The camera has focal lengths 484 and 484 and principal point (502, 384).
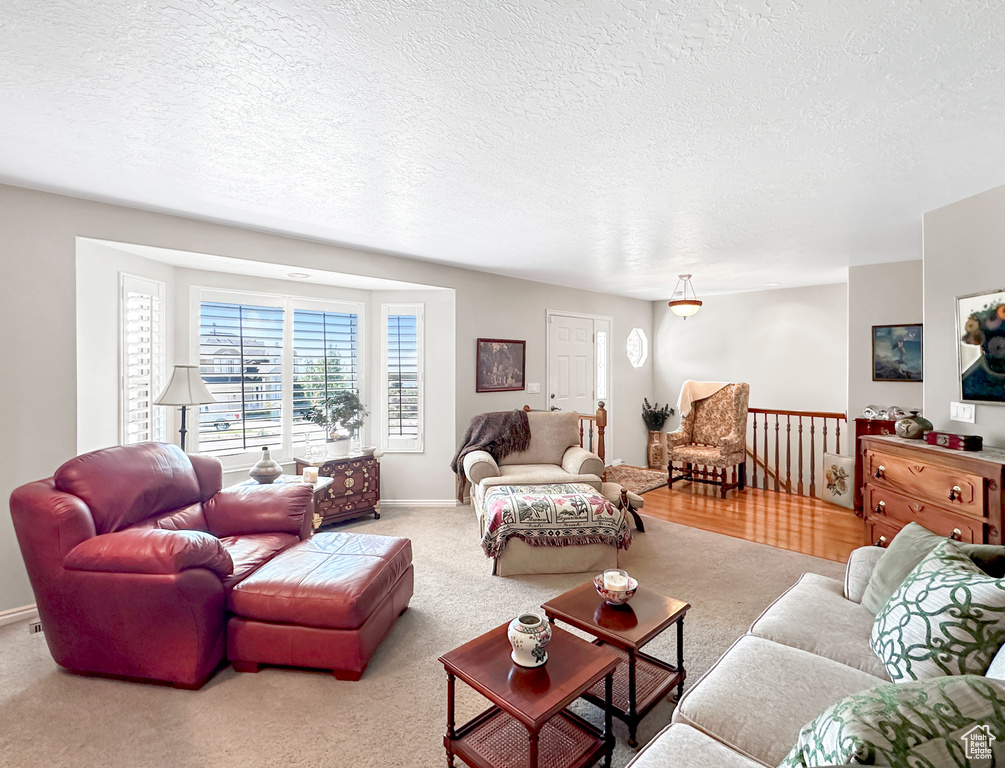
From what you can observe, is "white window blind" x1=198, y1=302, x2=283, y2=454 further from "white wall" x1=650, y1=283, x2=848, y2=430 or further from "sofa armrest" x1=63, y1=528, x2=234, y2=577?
"white wall" x1=650, y1=283, x2=848, y2=430

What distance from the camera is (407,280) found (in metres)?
4.63

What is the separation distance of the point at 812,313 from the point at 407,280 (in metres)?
5.09

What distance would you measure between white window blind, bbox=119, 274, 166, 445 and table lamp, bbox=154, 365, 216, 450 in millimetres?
441

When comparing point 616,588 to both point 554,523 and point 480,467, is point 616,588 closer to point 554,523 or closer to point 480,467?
point 554,523

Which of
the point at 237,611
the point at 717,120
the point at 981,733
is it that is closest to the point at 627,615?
the point at 981,733

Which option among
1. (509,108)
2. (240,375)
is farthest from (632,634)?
(240,375)

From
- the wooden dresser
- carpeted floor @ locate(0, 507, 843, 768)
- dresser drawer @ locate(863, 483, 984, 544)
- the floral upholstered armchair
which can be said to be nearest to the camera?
carpeted floor @ locate(0, 507, 843, 768)

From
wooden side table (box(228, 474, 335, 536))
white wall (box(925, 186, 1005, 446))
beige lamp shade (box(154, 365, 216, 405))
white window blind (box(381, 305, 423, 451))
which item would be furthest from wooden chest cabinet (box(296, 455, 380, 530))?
white wall (box(925, 186, 1005, 446))

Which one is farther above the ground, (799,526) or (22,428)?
(22,428)

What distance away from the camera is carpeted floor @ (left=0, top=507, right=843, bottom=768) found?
1793 mm

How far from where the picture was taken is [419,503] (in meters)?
5.14

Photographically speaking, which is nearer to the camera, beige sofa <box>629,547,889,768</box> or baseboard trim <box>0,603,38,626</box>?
beige sofa <box>629,547,889,768</box>

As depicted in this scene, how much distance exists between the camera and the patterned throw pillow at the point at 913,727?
31.4 inches

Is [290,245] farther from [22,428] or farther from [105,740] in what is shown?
[105,740]
